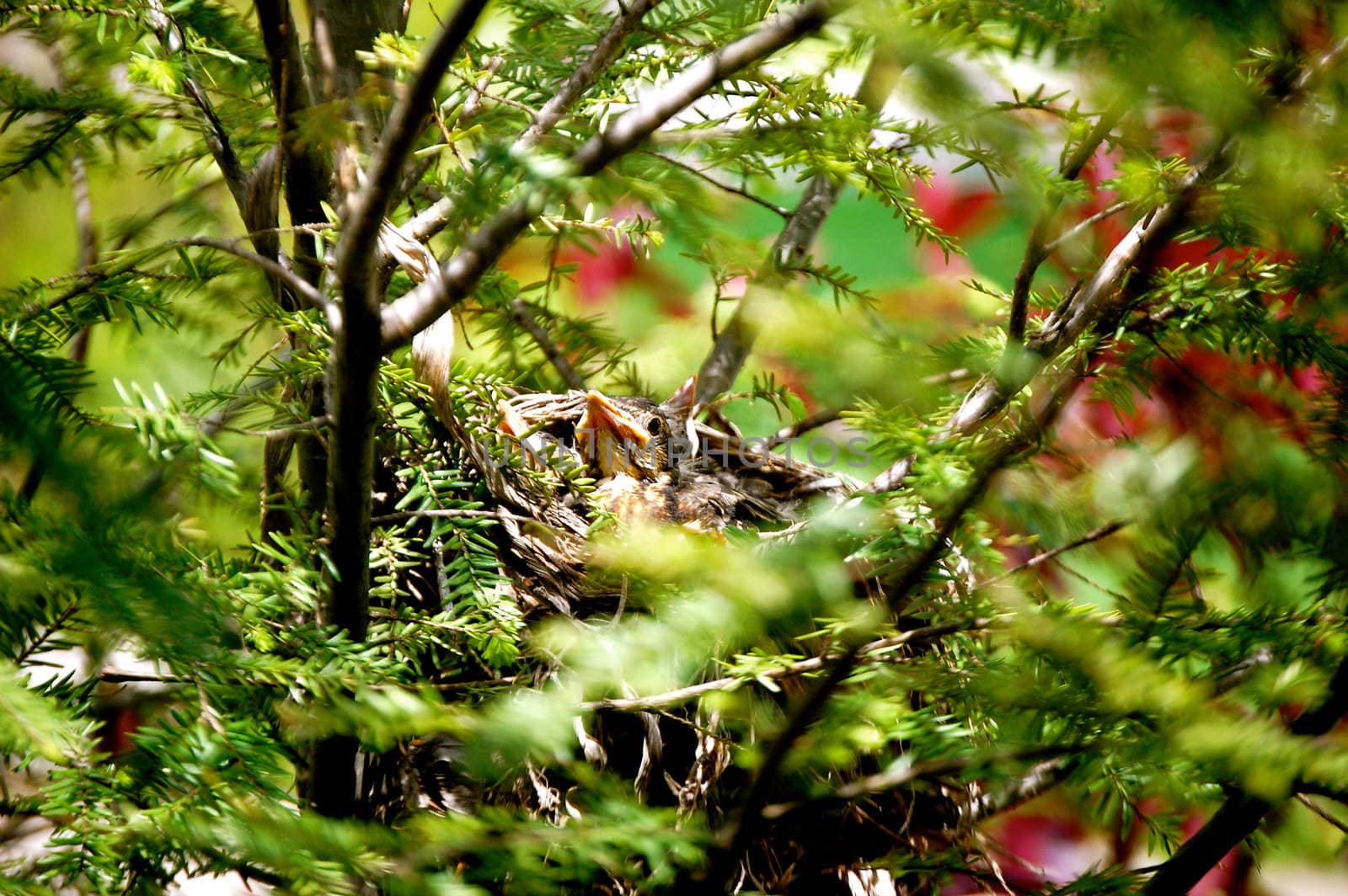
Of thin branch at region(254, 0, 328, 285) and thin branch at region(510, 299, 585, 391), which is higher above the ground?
thin branch at region(254, 0, 328, 285)

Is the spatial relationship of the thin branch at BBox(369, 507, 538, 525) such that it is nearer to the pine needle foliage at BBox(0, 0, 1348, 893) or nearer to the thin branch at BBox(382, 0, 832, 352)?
the pine needle foliage at BBox(0, 0, 1348, 893)

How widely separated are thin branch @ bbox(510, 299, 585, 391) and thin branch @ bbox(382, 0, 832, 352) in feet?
2.04

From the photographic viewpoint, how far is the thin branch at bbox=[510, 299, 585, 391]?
3.88 feet

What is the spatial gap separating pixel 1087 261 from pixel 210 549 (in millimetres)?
593

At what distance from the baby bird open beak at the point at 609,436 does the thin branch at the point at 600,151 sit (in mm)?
637

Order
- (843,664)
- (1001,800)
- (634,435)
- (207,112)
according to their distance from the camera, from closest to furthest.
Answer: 1. (843,664)
2. (207,112)
3. (1001,800)
4. (634,435)

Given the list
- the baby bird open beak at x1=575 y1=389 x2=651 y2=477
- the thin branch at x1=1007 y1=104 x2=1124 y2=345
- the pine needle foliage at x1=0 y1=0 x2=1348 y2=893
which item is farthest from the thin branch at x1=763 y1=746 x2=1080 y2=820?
the baby bird open beak at x1=575 y1=389 x2=651 y2=477

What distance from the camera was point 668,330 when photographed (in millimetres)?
1426

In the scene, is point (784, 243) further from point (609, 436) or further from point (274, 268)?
point (274, 268)

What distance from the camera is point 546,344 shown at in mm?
1257

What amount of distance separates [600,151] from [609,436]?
0.75 m

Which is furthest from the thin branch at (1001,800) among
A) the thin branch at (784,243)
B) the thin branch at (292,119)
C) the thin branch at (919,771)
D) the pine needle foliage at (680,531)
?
the thin branch at (292,119)

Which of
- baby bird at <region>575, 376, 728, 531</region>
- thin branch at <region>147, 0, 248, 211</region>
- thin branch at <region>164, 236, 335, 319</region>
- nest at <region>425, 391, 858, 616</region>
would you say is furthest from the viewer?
baby bird at <region>575, 376, 728, 531</region>

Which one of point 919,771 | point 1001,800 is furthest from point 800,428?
point 919,771
